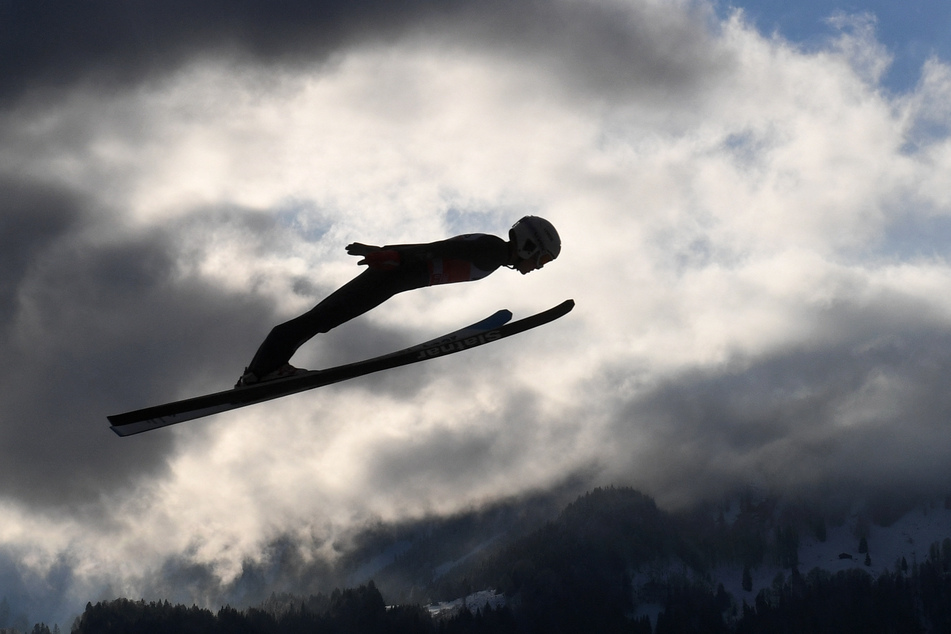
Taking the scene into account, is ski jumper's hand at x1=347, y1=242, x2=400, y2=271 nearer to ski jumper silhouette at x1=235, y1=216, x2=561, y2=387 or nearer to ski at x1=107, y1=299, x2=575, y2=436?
ski jumper silhouette at x1=235, y1=216, x2=561, y2=387

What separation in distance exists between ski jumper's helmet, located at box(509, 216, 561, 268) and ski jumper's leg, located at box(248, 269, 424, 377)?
2.35 metres

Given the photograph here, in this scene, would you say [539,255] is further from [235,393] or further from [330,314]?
[235,393]

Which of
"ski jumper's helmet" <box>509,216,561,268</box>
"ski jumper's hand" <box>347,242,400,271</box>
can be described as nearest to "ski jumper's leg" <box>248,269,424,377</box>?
"ski jumper's hand" <box>347,242,400,271</box>

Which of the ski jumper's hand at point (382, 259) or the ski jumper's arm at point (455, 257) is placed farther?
the ski jumper's arm at point (455, 257)

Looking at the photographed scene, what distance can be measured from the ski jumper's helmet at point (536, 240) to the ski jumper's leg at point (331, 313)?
2350 millimetres

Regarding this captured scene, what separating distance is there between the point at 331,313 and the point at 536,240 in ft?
15.1

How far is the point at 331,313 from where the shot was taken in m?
16.8

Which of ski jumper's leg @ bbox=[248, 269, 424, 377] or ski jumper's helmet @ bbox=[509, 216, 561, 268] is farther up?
ski jumper's helmet @ bbox=[509, 216, 561, 268]

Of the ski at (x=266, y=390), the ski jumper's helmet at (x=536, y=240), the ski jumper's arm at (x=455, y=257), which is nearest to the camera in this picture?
the ski at (x=266, y=390)

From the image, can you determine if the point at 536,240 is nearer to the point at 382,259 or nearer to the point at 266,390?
the point at 382,259

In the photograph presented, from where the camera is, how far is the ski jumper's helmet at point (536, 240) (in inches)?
701

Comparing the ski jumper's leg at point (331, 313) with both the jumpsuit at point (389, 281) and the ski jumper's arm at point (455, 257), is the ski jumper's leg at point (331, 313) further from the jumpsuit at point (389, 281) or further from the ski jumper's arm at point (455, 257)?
the ski jumper's arm at point (455, 257)

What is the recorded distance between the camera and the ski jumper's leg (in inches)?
651

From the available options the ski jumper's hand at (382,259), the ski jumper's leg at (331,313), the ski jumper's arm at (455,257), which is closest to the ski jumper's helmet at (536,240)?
the ski jumper's arm at (455,257)
